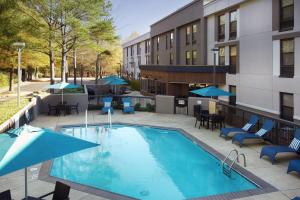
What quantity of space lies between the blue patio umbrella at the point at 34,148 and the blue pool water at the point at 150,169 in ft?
12.6

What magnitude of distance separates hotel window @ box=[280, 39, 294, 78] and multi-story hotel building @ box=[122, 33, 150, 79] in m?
37.1

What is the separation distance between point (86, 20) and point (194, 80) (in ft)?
36.5

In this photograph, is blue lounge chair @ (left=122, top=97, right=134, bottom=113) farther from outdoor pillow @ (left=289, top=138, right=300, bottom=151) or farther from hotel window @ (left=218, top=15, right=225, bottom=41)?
outdoor pillow @ (left=289, top=138, right=300, bottom=151)

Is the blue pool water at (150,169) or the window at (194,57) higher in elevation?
the window at (194,57)

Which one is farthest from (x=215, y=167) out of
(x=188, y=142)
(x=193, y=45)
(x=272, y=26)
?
(x=193, y=45)

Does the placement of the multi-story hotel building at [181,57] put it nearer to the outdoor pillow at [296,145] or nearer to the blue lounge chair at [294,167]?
the outdoor pillow at [296,145]

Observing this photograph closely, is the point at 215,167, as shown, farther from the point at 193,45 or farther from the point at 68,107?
the point at 193,45

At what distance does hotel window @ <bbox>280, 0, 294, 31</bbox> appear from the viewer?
19.1m

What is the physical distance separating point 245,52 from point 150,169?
14.5m

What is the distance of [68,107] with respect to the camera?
24.4 metres

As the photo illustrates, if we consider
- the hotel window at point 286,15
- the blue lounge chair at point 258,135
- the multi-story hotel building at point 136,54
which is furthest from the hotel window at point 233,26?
the multi-story hotel building at point 136,54

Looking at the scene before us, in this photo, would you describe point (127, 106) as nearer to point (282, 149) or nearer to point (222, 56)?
point (222, 56)

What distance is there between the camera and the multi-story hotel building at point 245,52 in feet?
64.2

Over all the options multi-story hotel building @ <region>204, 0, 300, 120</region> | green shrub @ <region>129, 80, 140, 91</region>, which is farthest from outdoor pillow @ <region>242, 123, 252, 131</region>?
green shrub @ <region>129, 80, 140, 91</region>
